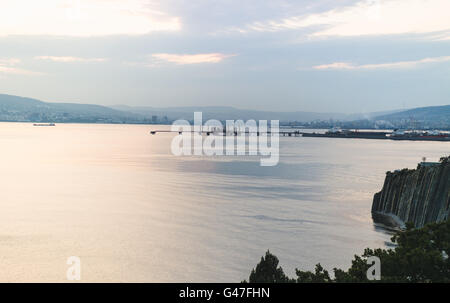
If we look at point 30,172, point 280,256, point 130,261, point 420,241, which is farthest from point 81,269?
point 30,172

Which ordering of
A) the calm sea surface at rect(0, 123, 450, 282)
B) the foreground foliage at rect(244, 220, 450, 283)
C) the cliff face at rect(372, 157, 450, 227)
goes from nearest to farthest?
the foreground foliage at rect(244, 220, 450, 283)
the calm sea surface at rect(0, 123, 450, 282)
the cliff face at rect(372, 157, 450, 227)

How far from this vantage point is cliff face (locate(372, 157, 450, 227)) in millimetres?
37156

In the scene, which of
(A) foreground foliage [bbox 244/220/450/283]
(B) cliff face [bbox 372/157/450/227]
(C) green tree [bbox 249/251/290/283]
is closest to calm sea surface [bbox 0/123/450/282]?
(B) cliff face [bbox 372/157/450/227]

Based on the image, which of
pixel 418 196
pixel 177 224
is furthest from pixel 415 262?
pixel 177 224

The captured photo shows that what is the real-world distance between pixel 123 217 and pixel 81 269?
16.8m

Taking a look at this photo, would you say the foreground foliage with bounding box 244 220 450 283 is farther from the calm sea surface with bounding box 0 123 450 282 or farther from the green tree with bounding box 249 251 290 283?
the calm sea surface with bounding box 0 123 450 282

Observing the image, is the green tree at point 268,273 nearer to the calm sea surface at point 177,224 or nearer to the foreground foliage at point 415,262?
the foreground foliage at point 415,262

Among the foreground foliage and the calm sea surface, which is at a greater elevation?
the foreground foliage

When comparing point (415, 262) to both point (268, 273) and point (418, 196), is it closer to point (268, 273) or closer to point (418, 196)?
point (268, 273)

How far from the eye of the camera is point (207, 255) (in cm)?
3394

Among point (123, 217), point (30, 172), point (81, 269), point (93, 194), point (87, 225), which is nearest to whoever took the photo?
point (81, 269)

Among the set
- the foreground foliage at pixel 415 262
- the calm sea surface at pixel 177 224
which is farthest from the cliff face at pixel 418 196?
the foreground foliage at pixel 415 262

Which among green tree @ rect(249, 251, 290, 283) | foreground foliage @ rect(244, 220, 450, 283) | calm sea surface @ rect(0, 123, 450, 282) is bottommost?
calm sea surface @ rect(0, 123, 450, 282)

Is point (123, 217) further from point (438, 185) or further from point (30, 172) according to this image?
point (30, 172)
